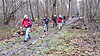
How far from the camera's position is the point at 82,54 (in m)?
5.20

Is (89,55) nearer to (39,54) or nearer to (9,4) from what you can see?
(39,54)

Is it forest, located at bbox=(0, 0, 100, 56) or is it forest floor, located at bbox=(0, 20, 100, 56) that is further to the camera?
forest, located at bbox=(0, 0, 100, 56)

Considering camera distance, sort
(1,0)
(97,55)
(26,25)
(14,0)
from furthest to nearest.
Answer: (1,0) < (14,0) < (26,25) < (97,55)

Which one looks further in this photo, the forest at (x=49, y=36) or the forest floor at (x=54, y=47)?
the forest at (x=49, y=36)

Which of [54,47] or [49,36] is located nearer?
[54,47]

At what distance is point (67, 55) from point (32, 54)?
5.92 feet

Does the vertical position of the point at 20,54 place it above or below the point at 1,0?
below

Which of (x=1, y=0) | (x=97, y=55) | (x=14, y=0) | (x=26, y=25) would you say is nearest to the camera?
(x=97, y=55)

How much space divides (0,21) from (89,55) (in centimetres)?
1638

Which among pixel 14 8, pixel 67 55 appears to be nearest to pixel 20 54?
pixel 67 55

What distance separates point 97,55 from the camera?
16.6ft

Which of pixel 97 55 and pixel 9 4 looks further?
pixel 9 4

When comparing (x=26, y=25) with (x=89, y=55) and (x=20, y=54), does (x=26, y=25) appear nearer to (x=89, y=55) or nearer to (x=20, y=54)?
(x=20, y=54)

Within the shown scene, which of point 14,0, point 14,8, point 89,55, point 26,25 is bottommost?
point 89,55
